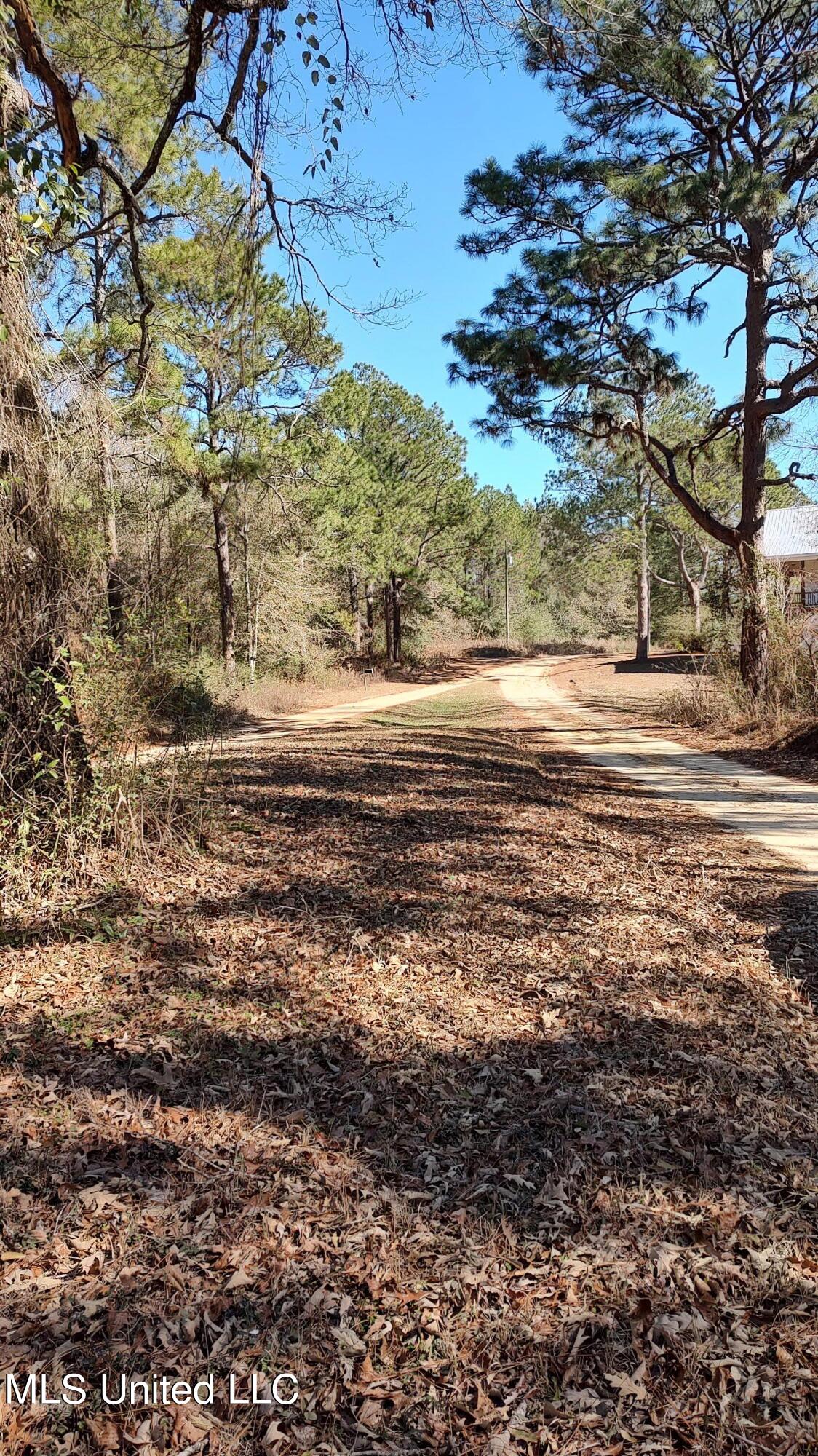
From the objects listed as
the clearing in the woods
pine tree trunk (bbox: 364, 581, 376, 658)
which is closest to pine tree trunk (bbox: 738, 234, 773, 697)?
the clearing in the woods

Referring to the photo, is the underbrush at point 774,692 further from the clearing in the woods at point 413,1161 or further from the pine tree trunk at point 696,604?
the pine tree trunk at point 696,604

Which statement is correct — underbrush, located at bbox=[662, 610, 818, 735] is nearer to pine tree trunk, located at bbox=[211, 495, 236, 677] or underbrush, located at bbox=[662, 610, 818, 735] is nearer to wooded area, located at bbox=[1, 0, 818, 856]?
wooded area, located at bbox=[1, 0, 818, 856]

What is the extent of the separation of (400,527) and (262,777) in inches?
936

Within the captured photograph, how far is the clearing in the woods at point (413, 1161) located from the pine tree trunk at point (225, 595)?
50.7 ft

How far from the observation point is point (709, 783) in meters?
9.46

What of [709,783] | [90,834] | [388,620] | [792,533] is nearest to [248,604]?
[388,620]

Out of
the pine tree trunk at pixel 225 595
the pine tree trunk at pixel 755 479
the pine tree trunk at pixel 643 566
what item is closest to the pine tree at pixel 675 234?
the pine tree trunk at pixel 755 479

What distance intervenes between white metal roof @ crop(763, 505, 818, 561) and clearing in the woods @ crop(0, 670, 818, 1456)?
31.2 metres

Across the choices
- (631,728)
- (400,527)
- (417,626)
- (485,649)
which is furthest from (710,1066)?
(485,649)

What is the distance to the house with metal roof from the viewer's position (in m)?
31.6

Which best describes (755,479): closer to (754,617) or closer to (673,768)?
(754,617)

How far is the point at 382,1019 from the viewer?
3258 mm

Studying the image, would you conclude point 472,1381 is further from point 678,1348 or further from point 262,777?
point 262,777

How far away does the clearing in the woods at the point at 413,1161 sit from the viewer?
1.72 m
